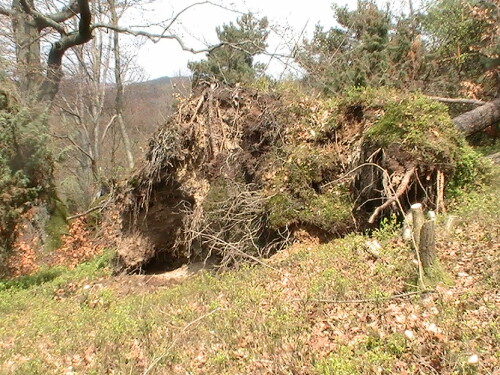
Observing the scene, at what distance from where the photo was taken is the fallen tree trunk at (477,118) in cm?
1134

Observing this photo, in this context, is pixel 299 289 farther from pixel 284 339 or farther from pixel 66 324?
pixel 66 324

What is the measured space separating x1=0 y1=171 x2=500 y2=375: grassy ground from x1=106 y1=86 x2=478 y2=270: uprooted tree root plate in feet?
2.88

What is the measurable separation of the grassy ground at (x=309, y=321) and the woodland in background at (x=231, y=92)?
1.96 meters

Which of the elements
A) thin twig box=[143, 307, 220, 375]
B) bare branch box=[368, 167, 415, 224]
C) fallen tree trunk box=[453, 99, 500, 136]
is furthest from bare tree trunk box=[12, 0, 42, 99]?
fallen tree trunk box=[453, 99, 500, 136]

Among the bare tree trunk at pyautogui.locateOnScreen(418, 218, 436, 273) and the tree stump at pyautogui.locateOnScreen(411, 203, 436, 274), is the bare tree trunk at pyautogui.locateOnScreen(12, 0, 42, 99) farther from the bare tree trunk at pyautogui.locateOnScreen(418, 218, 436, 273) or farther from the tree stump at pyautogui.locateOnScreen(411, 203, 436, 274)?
the bare tree trunk at pyautogui.locateOnScreen(418, 218, 436, 273)

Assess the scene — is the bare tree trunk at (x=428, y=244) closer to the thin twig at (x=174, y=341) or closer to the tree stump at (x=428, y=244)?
the tree stump at (x=428, y=244)

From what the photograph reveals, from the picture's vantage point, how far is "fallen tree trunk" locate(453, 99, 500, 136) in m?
11.3

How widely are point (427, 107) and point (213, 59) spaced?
59.5ft

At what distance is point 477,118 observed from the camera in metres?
11.8

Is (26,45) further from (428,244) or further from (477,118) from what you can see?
(428,244)

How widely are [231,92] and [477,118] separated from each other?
22.0ft

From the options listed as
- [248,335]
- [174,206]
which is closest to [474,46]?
[174,206]

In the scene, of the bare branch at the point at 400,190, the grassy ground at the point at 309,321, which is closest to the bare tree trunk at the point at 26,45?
the grassy ground at the point at 309,321

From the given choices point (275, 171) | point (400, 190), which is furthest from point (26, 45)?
point (400, 190)
